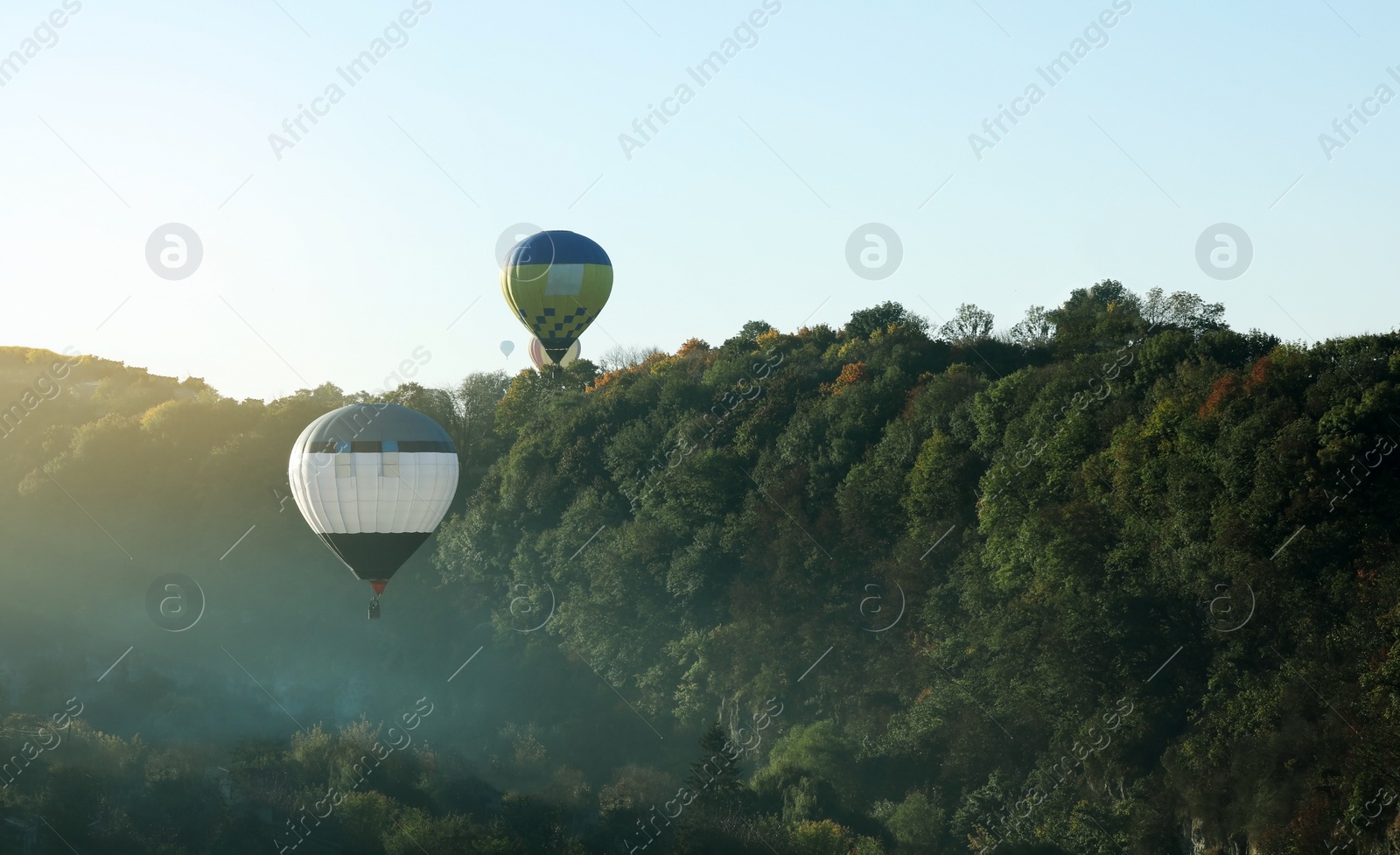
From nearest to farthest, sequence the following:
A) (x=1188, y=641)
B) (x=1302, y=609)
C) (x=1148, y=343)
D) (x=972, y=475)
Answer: (x=1302, y=609), (x=1188, y=641), (x=1148, y=343), (x=972, y=475)

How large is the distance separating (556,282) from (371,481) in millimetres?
17716

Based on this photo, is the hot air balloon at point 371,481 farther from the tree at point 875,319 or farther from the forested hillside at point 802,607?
the tree at point 875,319

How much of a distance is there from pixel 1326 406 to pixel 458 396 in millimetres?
50221

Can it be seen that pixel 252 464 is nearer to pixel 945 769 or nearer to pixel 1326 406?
pixel 945 769

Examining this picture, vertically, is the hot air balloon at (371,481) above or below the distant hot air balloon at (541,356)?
below

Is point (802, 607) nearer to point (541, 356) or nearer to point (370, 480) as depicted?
point (370, 480)

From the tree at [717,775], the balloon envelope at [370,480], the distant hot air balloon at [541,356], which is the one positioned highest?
the distant hot air balloon at [541,356]

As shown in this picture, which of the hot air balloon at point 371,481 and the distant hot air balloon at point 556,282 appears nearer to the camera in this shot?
the hot air balloon at point 371,481

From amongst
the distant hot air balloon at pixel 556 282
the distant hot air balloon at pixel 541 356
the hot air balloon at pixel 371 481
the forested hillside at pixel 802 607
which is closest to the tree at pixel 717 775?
the forested hillside at pixel 802 607

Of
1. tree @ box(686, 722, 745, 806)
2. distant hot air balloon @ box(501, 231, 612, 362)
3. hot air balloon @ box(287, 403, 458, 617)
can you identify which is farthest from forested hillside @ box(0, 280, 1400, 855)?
hot air balloon @ box(287, 403, 458, 617)

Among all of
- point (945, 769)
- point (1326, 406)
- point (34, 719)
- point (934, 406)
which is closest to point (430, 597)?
point (34, 719)

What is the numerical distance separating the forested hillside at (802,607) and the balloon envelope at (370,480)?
315 inches

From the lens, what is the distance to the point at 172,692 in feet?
216

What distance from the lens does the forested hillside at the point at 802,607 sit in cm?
4003
